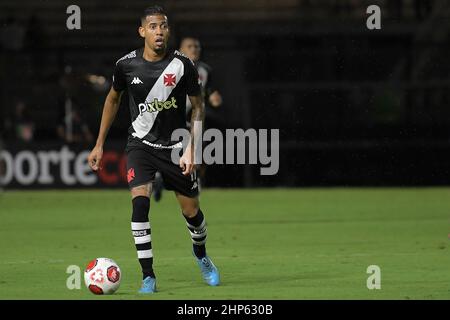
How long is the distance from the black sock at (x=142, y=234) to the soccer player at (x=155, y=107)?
3.7 inches

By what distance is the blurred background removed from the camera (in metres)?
20.0

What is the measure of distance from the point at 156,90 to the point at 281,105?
1193cm

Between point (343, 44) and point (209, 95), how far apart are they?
280 inches

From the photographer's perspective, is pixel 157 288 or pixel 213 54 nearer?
pixel 157 288

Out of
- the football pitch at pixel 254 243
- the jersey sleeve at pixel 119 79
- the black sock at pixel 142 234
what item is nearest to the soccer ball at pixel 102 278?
the football pitch at pixel 254 243

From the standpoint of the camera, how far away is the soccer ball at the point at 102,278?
26.1 ft

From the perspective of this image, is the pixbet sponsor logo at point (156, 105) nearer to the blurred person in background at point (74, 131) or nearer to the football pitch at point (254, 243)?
the football pitch at point (254, 243)

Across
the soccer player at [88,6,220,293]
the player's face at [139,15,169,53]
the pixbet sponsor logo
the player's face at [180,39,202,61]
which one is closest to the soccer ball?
the soccer player at [88,6,220,293]

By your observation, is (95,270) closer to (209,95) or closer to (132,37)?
(209,95)

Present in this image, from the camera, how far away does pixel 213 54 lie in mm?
20438

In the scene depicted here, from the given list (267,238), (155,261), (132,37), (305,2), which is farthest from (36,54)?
(155,261)

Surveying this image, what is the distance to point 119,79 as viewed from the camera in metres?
8.56

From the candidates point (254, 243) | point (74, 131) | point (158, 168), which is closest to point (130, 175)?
point (158, 168)
